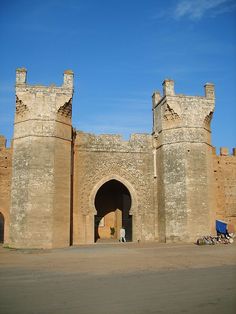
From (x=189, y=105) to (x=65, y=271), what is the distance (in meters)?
12.5

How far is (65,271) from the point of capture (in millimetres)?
8414

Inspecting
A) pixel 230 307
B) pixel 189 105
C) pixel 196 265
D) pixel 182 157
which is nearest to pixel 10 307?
pixel 230 307

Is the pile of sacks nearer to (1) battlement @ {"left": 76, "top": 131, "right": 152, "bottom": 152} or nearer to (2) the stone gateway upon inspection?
(2) the stone gateway

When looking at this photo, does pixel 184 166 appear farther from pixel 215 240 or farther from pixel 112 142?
pixel 112 142

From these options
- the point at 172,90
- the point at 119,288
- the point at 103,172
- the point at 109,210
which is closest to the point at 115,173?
the point at 103,172

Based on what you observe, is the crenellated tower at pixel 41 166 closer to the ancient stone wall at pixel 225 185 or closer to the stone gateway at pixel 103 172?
the stone gateway at pixel 103 172

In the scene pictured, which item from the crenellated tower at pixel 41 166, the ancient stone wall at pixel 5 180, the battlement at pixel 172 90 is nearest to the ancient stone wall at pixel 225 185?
the battlement at pixel 172 90

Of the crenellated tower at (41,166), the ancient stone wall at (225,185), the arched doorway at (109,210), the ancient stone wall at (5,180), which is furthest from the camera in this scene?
the arched doorway at (109,210)

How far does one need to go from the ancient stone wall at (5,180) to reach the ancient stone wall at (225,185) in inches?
427

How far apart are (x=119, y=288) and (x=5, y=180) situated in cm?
1290

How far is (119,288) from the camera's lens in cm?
619

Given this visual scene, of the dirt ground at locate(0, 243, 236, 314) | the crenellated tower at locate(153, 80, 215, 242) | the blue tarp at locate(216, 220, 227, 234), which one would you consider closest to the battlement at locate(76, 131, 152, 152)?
the crenellated tower at locate(153, 80, 215, 242)

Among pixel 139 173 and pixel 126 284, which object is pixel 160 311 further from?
pixel 139 173

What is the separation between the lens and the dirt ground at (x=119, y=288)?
193 inches
